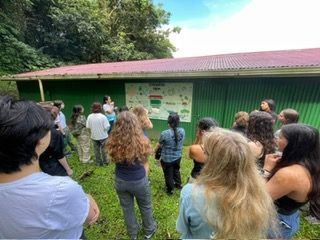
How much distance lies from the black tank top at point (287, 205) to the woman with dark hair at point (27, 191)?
190 centimetres

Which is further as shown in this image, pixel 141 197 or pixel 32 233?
pixel 141 197

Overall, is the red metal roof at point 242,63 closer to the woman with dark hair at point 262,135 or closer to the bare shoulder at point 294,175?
the woman with dark hair at point 262,135

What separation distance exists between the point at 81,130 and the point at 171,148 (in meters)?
3.21

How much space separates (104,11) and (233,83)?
22412 mm

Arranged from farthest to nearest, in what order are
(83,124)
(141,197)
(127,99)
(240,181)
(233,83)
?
(127,99) < (233,83) < (83,124) < (141,197) < (240,181)

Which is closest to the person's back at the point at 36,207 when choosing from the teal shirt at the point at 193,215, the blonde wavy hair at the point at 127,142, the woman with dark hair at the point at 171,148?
the teal shirt at the point at 193,215

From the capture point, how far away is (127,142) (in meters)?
3.11

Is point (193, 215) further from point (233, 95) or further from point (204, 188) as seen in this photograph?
point (233, 95)

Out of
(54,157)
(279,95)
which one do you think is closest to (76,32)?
(279,95)

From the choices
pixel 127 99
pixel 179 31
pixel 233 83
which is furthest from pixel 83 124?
pixel 179 31

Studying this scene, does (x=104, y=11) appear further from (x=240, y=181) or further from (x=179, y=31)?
(x=240, y=181)

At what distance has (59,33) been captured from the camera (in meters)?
21.0

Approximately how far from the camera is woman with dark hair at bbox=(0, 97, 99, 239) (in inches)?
50.4

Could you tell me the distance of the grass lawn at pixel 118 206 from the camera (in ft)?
12.9
